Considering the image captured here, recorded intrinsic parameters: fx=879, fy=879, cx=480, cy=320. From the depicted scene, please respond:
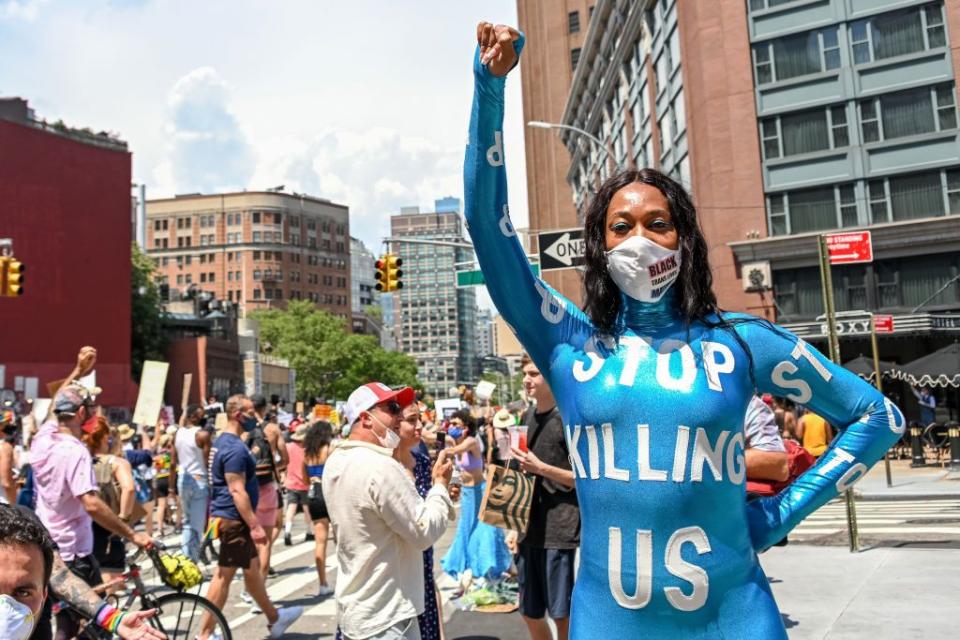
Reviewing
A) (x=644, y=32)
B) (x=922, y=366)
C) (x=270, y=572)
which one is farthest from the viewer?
(x=644, y=32)

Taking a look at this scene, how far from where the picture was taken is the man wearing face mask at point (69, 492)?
591cm

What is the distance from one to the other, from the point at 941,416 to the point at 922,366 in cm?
383

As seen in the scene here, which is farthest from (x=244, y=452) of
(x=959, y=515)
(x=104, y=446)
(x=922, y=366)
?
(x=922, y=366)

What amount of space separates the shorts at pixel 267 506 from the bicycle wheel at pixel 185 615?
3485 mm

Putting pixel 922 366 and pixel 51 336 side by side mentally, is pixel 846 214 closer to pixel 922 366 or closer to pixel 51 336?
pixel 922 366

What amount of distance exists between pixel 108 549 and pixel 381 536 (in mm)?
3329

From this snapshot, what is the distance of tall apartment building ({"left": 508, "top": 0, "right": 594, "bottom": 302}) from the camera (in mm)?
70375

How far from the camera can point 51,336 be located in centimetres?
4431

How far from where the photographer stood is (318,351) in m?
86.9

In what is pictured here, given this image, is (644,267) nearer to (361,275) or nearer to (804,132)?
(804,132)

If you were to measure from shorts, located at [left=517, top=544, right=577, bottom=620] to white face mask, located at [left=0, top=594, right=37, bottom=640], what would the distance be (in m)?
3.83

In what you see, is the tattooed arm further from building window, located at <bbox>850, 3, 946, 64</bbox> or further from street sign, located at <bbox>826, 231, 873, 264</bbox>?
building window, located at <bbox>850, 3, 946, 64</bbox>

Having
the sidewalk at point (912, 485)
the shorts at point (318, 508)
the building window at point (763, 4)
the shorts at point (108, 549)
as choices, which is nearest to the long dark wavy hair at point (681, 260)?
the shorts at point (108, 549)

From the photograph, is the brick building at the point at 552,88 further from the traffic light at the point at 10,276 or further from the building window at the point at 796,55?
the traffic light at the point at 10,276
